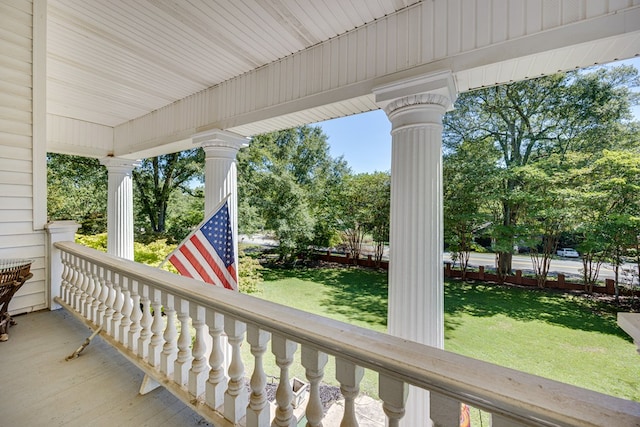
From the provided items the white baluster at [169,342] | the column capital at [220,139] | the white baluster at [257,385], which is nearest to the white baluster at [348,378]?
the white baluster at [257,385]

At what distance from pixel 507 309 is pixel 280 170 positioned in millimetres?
8319

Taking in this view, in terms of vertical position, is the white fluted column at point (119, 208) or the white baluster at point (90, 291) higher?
the white fluted column at point (119, 208)

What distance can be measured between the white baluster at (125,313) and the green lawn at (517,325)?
2.85m

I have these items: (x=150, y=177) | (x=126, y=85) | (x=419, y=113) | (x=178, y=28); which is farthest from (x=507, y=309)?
(x=150, y=177)

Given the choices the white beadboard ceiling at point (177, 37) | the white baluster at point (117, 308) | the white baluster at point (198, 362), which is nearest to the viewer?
the white baluster at point (198, 362)

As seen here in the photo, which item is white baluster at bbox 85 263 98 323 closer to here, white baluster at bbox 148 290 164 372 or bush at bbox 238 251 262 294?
white baluster at bbox 148 290 164 372

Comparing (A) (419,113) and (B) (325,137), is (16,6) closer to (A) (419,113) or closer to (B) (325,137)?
(A) (419,113)

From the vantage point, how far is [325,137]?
13.3 meters

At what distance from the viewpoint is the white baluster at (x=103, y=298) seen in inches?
80.8

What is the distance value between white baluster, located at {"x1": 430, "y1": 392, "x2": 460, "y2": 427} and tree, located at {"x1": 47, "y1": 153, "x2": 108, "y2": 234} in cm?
1398

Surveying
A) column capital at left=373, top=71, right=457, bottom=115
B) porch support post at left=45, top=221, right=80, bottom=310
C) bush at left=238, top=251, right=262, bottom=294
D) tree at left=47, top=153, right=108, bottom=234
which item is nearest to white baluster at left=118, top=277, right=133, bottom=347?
porch support post at left=45, top=221, right=80, bottom=310

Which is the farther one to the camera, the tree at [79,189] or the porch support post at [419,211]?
the tree at [79,189]

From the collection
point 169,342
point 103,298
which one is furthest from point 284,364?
point 103,298

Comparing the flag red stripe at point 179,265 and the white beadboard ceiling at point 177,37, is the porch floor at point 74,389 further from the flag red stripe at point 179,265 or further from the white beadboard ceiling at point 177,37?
the white beadboard ceiling at point 177,37
